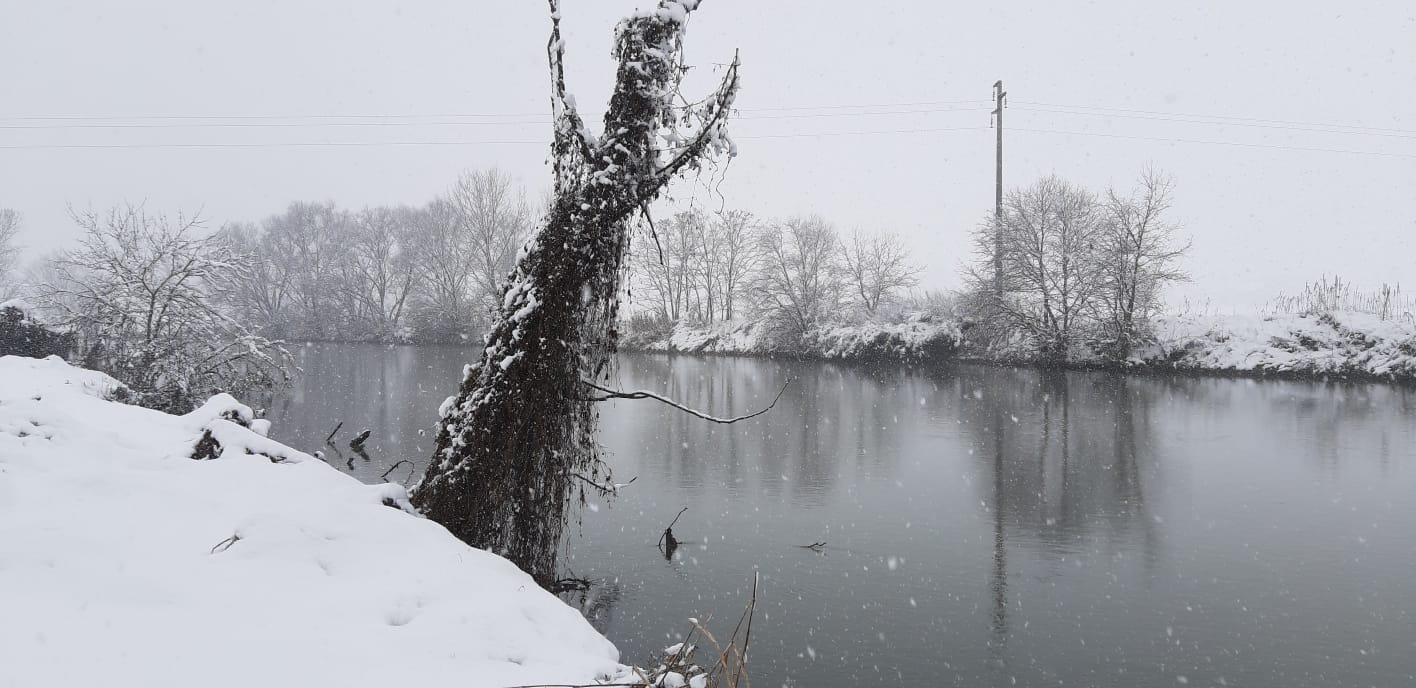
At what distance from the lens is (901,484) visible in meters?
11.2

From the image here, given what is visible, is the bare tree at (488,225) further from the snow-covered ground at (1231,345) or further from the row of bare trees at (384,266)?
the snow-covered ground at (1231,345)

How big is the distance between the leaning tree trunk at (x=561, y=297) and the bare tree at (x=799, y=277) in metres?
32.4

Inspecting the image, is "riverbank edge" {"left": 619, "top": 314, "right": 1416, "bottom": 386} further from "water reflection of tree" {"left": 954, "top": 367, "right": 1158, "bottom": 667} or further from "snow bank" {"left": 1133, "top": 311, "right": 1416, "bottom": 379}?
"water reflection of tree" {"left": 954, "top": 367, "right": 1158, "bottom": 667}

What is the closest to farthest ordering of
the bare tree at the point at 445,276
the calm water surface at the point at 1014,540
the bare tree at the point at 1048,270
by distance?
the calm water surface at the point at 1014,540
the bare tree at the point at 1048,270
the bare tree at the point at 445,276

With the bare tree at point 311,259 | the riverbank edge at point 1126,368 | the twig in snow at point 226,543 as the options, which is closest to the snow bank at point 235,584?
the twig in snow at point 226,543

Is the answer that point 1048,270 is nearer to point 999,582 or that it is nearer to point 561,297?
point 999,582

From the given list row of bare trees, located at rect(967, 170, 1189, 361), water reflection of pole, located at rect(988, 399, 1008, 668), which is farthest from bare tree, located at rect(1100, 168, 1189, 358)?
water reflection of pole, located at rect(988, 399, 1008, 668)

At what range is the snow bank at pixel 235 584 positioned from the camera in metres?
2.98

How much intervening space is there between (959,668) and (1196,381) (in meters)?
23.6

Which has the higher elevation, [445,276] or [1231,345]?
[445,276]

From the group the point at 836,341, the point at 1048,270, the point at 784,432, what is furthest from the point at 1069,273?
the point at 784,432

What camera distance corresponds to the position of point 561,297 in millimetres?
6094

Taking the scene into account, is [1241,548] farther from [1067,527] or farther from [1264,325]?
[1264,325]

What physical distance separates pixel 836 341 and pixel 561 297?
31.0 meters
